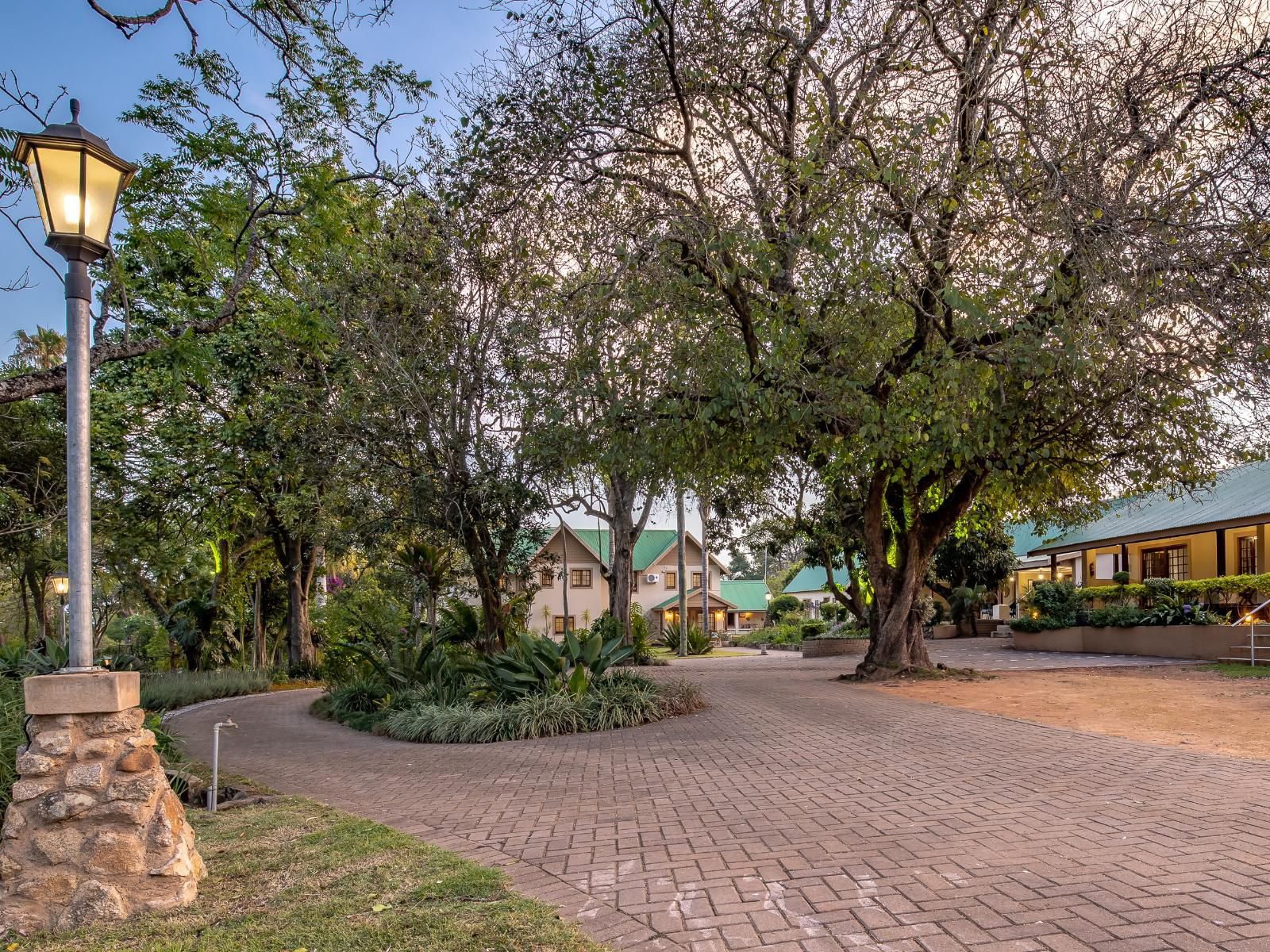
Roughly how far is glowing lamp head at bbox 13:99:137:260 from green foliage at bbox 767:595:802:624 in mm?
45684

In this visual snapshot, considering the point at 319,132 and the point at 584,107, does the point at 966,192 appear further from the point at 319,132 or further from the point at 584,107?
the point at 319,132

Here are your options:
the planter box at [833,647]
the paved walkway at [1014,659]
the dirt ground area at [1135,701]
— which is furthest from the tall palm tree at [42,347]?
the planter box at [833,647]

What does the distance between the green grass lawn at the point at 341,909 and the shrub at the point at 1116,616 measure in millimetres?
21328

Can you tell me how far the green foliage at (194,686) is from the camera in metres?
13.9

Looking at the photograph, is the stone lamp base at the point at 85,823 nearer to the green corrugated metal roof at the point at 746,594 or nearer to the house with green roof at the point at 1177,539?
the house with green roof at the point at 1177,539

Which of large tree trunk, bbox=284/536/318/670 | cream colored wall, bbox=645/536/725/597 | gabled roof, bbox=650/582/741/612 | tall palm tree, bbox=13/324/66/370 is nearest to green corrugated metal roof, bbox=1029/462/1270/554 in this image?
large tree trunk, bbox=284/536/318/670

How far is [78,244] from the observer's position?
4.57 meters

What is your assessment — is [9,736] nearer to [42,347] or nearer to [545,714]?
[545,714]

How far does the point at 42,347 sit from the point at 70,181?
16909 mm

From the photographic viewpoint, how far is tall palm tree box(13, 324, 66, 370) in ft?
54.7

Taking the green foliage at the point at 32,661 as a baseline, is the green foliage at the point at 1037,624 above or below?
below

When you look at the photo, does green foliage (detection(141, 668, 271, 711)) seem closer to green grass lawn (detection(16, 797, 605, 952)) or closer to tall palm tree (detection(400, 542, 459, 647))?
tall palm tree (detection(400, 542, 459, 647))

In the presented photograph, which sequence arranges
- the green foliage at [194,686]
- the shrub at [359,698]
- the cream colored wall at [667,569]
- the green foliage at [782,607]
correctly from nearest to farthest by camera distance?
1. the shrub at [359,698]
2. the green foliage at [194,686]
3. the green foliage at [782,607]
4. the cream colored wall at [667,569]

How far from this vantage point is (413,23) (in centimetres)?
679
